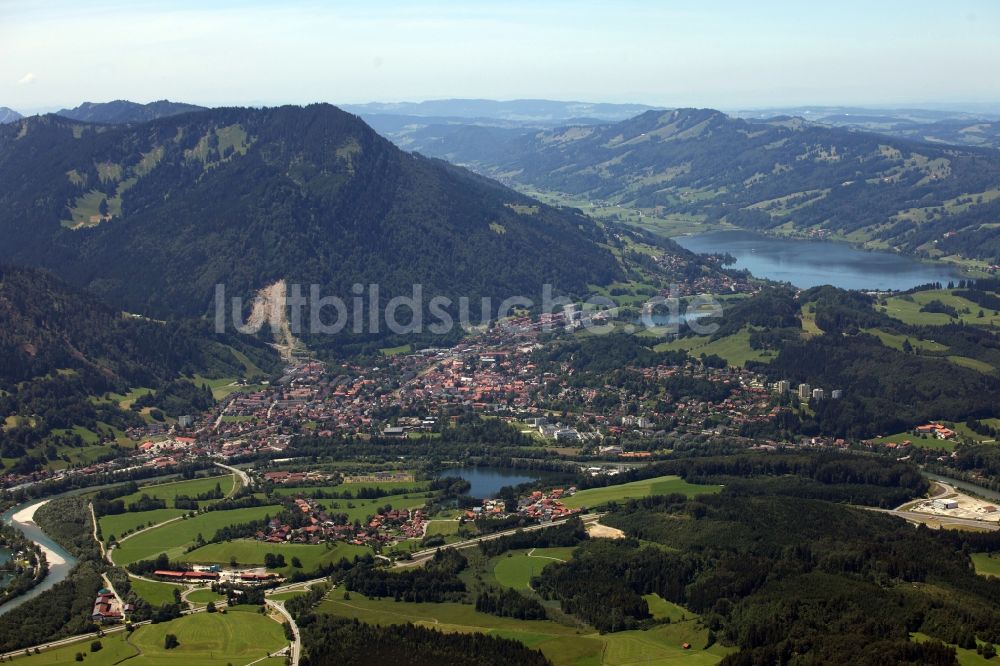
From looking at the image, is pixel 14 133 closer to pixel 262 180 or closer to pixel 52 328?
pixel 262 180

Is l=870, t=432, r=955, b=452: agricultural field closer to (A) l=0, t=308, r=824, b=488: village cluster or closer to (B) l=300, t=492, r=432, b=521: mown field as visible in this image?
(A) l=0, t=308, r=824, b=488: village cluster

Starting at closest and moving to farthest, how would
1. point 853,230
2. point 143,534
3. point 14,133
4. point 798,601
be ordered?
point 798,601, point 143,534, point 14,133, point 853,230

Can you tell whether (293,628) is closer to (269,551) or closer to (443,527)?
(269,551)

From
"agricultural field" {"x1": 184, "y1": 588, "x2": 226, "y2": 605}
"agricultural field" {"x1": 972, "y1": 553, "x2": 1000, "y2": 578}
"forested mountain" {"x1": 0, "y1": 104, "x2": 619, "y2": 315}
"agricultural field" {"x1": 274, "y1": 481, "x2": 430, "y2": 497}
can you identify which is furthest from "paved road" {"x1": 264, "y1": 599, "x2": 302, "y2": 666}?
"forested mountain" {"x1": 0, "y1": 104, "x2": 619, "y2": 315}

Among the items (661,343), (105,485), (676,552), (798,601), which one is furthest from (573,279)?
(798,601)

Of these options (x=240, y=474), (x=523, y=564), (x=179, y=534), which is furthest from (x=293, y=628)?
(x=240, y=474)

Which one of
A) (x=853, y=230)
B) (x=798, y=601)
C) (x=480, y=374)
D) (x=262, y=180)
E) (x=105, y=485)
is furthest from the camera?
(x=853, y=230)
